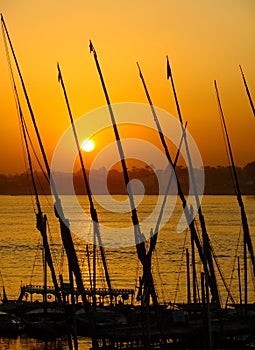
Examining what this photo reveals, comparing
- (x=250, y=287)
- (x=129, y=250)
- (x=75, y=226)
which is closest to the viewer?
(x=250, y=287)

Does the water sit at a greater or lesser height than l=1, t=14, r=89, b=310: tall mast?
lesser

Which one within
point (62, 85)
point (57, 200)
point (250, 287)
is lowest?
point (250, 287)

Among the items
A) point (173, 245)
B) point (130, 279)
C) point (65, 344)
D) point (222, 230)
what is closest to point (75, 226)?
point (222, 230)

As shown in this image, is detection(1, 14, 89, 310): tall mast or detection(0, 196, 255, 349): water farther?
detection(0, 196, 255, 349): water

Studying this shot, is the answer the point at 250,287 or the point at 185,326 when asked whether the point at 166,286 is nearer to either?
the point at 250,287

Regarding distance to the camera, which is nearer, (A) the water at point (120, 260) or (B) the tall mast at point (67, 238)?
(B) the tall mast at point (67, 238)

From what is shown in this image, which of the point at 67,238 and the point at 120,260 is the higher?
the point at 67,238

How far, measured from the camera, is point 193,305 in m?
38.9

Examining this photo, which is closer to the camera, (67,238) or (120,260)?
(67,238)

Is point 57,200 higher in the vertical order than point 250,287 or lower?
higher

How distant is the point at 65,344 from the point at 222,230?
113930mm

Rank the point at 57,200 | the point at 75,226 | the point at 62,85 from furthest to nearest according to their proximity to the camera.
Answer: the point at 75,226
the point at 62,85
the point at 57,200

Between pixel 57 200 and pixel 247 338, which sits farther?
pixel 247 338

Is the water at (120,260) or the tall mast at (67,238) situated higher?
A: the tall mast at (67,238)
